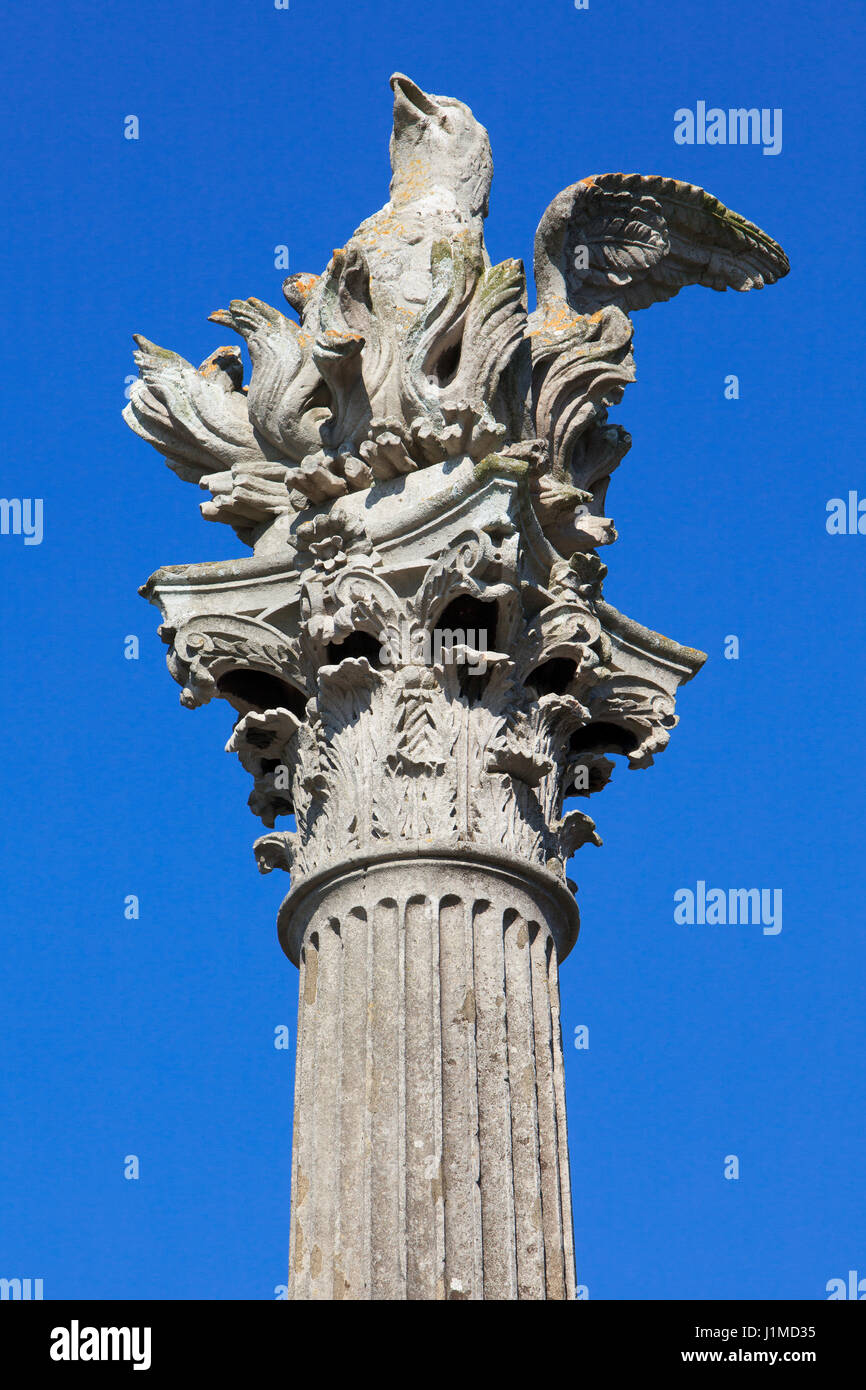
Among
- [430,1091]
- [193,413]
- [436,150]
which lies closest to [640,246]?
[436,150]

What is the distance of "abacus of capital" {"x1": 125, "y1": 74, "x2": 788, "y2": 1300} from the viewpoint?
13914mm

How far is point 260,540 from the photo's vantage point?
55.5ft

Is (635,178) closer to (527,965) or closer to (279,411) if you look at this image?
(279,411)

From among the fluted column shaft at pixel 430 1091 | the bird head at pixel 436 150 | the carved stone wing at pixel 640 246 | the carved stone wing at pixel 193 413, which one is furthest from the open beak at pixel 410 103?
the fluted column shaft at pixel 430 1091

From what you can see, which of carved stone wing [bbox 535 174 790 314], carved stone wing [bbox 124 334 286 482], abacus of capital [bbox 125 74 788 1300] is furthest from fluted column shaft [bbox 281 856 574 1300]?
carved stone wing [bbox 535 174 790 314]

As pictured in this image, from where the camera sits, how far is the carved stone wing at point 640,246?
1861 cm

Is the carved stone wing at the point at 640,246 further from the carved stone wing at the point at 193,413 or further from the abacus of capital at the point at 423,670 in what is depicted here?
the carved stone wing at the point at 193,413

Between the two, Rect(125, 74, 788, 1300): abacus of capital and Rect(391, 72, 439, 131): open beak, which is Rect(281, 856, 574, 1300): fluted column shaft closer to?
Rect(125, 74, 788, 1300): abacus of capital

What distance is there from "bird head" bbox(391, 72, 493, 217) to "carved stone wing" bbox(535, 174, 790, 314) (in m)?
0.75

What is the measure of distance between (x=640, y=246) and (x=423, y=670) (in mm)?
5668

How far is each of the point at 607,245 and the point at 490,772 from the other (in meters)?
5.89

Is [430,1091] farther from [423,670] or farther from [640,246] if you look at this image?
[640,246]

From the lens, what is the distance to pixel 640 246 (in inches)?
758
